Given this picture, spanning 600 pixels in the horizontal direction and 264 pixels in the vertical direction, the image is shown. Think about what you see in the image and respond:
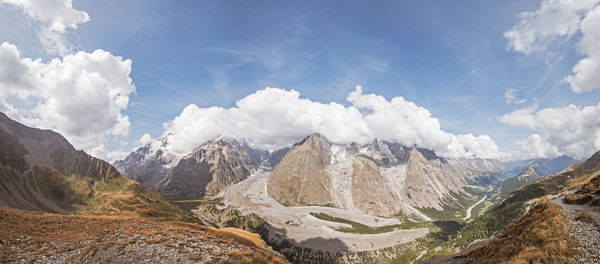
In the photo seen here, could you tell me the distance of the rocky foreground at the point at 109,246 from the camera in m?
25.9

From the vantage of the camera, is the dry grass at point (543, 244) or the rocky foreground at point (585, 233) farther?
the dry grass at point (543, 244)

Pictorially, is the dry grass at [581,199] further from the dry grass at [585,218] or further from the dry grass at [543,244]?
the dry grass at [585,218]

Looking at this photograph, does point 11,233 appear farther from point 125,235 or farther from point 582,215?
point 582,215

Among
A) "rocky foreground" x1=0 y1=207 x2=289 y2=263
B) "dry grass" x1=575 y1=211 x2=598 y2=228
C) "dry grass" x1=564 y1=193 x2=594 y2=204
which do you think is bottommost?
"rocky foreground" x1=0 y1=207 x2=289 y2=263

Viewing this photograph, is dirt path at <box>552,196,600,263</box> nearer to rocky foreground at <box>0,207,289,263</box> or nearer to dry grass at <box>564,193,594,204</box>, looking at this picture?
dry grass at <box>564,193,594,204</box>

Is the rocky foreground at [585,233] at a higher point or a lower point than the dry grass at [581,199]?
lower

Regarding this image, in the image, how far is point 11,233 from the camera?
30594 mm

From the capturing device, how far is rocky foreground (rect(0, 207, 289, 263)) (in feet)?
85.1

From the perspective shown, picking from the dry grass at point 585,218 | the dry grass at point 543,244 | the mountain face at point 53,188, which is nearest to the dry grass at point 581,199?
the dry grass at point 543,244

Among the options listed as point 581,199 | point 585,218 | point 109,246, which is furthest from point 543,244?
point 109,246

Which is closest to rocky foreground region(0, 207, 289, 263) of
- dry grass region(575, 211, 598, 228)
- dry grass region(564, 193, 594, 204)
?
dry grass region(575, 211, 598, 228)

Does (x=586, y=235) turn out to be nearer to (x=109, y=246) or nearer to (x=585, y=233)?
(x=585, y=233)

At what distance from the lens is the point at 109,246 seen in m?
28.6

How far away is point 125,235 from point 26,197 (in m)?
181
